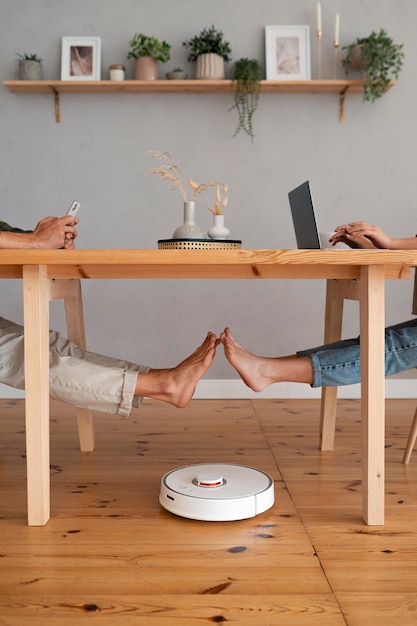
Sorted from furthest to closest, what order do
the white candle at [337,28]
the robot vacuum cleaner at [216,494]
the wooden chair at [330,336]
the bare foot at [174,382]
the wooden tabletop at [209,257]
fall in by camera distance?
1. the white candle at [337,28]
2. the wooden chair at [330,336]
3. the bare foot at [174,382]
4. the robot vacuum cleaner at [216,494]
5. the wooden tabletop at [209,257]

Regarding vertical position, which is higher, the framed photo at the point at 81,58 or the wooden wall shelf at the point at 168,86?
the framed photo at the point at 81,58

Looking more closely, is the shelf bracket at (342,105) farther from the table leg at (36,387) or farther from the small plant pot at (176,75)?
the table leg at (36,387)

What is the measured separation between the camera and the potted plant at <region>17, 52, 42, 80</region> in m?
3.35

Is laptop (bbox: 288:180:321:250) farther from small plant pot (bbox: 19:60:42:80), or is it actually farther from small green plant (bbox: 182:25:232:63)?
small plant pot (bbox: 19:60:42:80)

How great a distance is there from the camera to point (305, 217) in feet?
6.52

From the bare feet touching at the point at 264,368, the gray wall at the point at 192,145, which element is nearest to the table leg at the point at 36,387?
the bare feet touching at the point at 264,368

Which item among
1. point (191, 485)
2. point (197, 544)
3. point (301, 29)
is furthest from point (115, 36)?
point (197, 544)

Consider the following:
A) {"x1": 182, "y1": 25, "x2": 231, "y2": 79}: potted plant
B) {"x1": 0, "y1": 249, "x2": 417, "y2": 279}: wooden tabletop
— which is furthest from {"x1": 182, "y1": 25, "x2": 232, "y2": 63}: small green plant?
{"x1": 0, "y1": 249, "x2": 417, "y2": 279}: wooden tabletop

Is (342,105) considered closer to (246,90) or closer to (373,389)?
(246,90)

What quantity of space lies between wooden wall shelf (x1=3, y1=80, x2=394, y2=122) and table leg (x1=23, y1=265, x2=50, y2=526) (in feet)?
6.24

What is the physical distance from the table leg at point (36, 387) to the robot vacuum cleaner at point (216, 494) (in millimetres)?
323

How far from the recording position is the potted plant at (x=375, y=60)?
329 cm

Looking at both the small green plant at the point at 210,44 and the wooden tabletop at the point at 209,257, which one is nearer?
the wooden tabletop at the point at 209,257

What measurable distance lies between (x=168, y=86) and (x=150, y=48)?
0.21 meters
